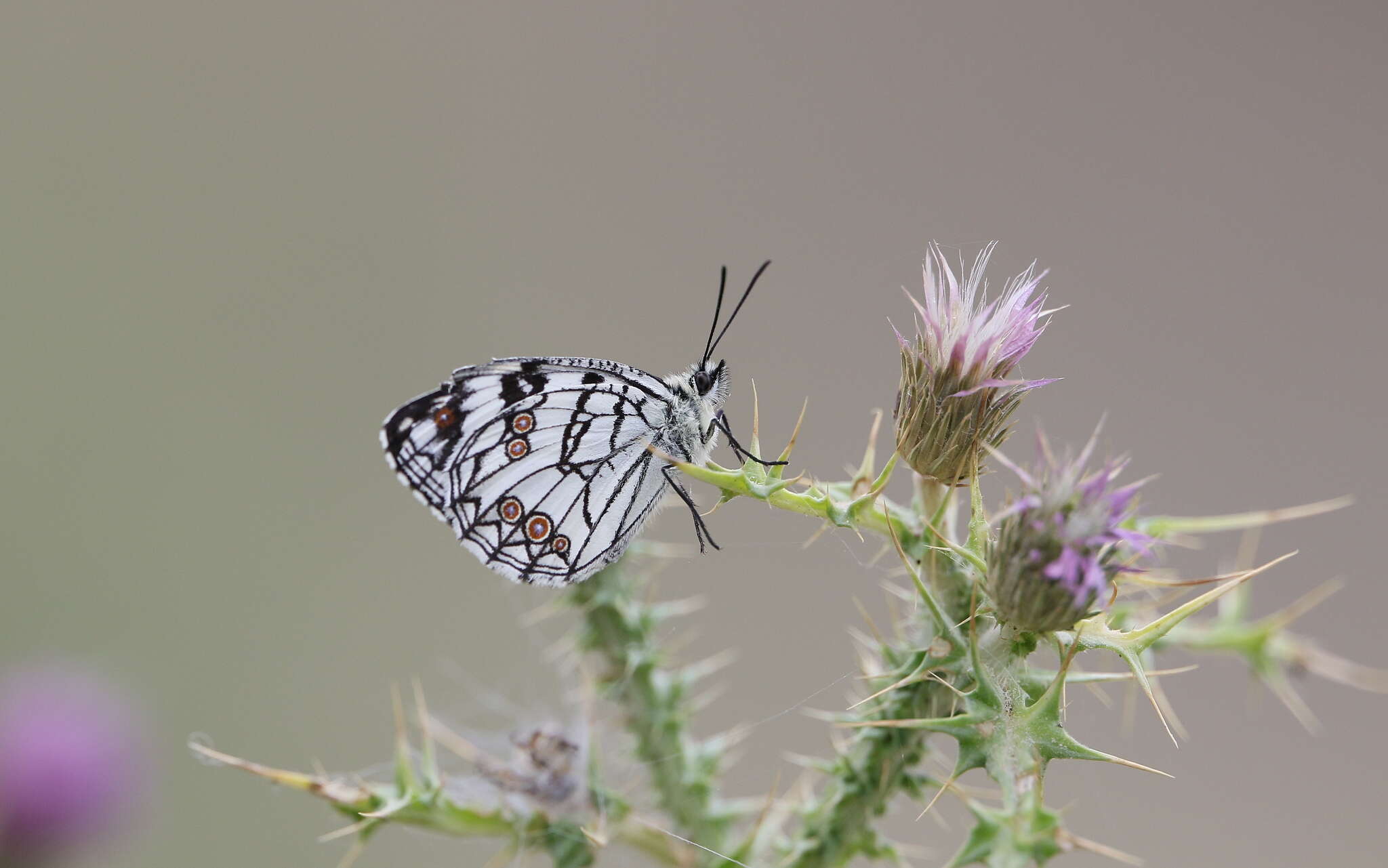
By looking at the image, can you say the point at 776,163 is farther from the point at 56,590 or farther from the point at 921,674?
the point at 921,674

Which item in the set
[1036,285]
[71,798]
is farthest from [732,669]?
[1036,285]

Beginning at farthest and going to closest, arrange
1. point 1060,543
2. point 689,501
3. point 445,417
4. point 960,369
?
1. point 445,417
2. point 689,501
3. point 960,369
4. point 1060,543

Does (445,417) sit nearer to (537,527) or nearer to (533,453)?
(533,453)

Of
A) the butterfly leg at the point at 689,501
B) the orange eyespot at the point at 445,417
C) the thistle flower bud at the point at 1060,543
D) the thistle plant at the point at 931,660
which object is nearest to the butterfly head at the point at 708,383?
the butterfly leg at the point at 689,501

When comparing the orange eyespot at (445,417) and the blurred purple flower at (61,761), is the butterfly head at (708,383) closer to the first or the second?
the orange eyespot at (445,417)

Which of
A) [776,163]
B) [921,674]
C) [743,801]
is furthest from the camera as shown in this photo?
[776,163]

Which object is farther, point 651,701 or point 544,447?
point 544,447

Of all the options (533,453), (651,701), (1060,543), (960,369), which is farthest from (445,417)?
(1060,543)

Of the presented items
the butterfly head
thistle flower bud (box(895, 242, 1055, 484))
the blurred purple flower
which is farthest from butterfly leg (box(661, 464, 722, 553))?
the blurred purple flower
